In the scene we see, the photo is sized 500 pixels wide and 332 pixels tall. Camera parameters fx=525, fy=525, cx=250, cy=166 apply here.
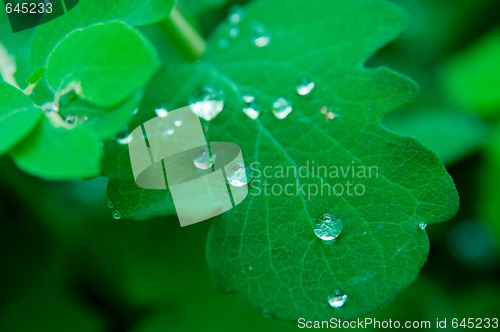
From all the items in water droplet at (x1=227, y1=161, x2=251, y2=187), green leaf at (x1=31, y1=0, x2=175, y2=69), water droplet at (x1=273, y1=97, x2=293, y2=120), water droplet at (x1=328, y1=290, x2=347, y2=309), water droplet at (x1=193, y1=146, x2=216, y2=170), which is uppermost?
green leaf at (x1=31, y1=0, x2=175, y2=69)

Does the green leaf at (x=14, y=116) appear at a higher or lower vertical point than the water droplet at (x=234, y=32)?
higher

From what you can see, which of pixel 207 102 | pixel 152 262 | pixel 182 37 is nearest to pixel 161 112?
pixel 207 102

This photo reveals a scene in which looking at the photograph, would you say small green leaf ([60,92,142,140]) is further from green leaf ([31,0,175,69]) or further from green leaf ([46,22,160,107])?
green leaf ([31,0,175,69])

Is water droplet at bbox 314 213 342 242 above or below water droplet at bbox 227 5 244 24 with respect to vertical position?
below

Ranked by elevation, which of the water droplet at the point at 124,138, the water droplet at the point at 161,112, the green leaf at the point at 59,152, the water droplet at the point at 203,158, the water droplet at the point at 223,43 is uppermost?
the green leaf at the point at 59,152

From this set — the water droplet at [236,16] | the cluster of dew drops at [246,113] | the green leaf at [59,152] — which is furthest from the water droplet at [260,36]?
the green leaf at [59,152]

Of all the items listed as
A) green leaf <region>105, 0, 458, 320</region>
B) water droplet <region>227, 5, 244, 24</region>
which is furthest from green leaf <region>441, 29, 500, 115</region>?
water droplet <region>227, 5, 244, 24</region>

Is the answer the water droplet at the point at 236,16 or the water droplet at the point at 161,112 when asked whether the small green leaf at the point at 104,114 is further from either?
the water droplet at the point at 236,16

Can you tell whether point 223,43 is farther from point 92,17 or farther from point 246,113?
point 92,17
